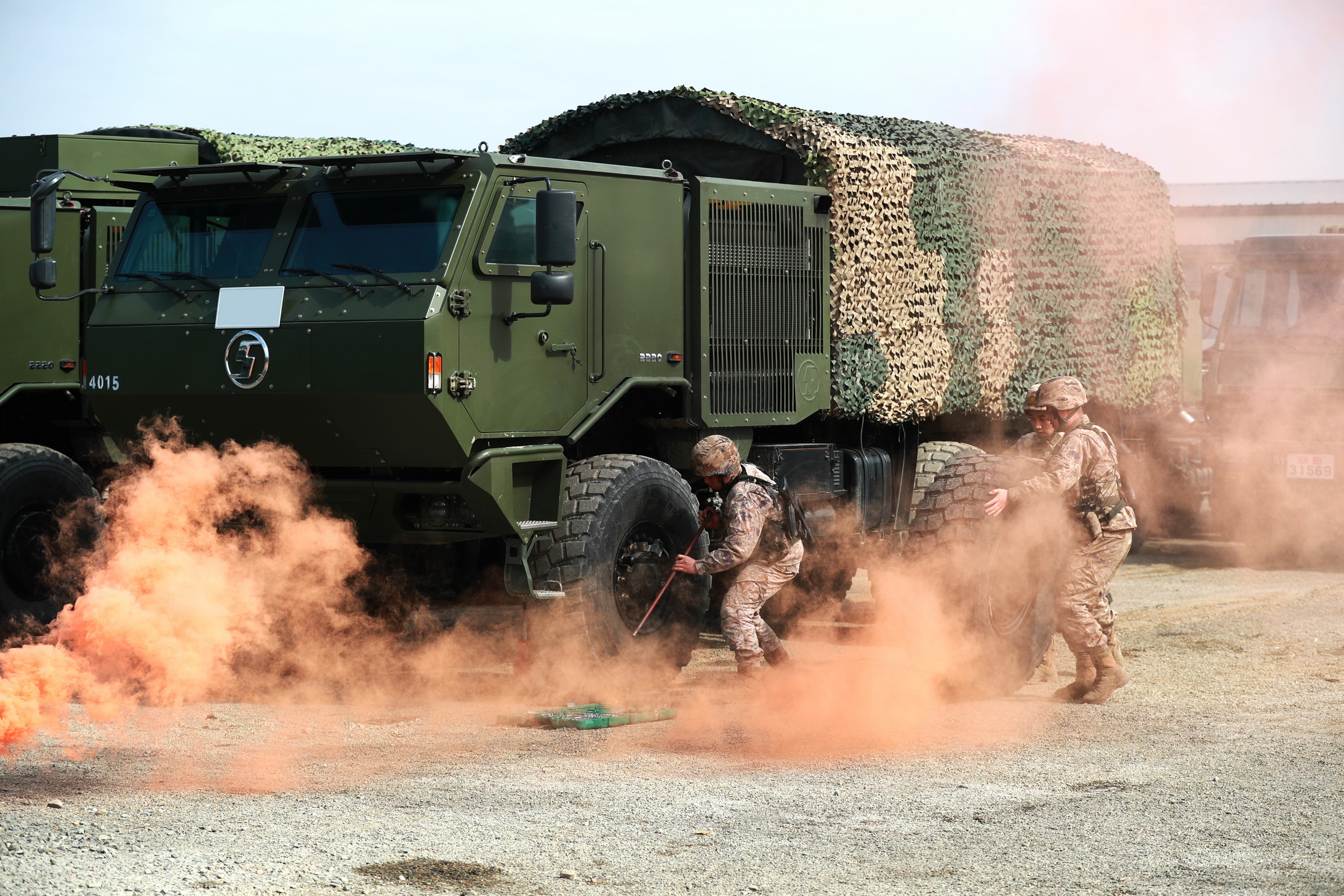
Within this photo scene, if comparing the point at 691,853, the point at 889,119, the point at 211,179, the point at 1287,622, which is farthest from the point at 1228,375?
the point at 691,853

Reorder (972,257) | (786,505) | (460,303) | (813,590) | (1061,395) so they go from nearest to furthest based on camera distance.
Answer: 1. (460,303)
2. (1061,395)
3. (786,505)
4. (972,257)
5. (813,590)

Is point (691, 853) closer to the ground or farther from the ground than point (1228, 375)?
closer to the ground

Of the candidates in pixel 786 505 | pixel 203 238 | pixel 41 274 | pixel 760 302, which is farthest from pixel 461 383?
pixel 41 274

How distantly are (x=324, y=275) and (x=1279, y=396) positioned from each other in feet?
38.2

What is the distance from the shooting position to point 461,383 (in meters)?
8.05

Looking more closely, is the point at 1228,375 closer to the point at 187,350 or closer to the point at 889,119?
the point at 889,119

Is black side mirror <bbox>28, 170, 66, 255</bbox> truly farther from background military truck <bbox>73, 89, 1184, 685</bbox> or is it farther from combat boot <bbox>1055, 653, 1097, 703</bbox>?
combat boot <bbox>1055, 653, 1097, 703</bbox>

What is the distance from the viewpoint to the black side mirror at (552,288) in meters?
8.15

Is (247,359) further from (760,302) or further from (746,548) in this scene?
(760,302)

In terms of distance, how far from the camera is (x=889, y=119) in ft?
37.7

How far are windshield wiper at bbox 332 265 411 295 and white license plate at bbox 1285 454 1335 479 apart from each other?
1108 centimetres

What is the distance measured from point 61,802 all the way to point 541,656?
3.04 m

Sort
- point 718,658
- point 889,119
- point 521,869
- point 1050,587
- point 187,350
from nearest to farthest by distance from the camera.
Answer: point 521,869 < point 187,350 < point 1050,587 < point 718,658 < point 889,119

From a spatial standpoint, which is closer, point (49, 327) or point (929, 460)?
point (49, 327)
